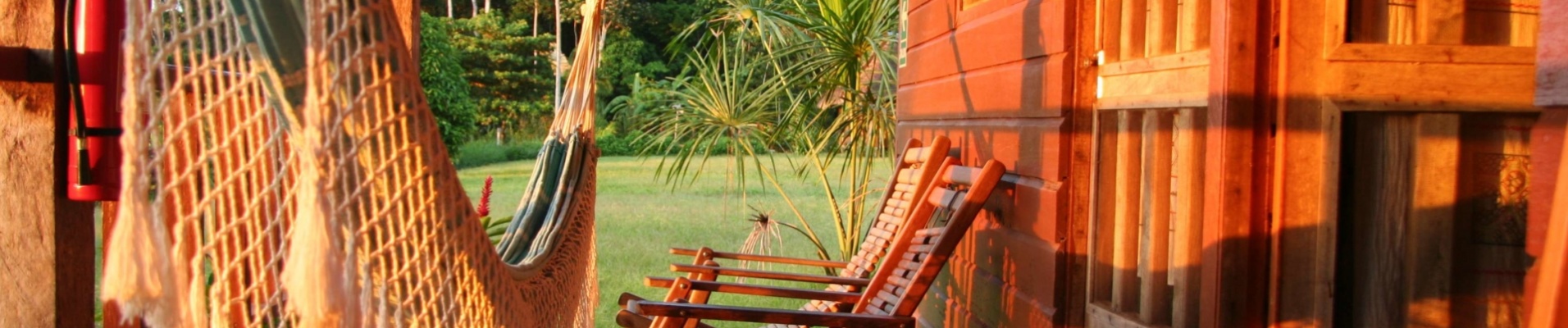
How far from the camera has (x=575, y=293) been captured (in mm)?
2854

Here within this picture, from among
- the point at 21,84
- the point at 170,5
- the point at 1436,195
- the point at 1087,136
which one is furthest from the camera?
the point at 1087,136

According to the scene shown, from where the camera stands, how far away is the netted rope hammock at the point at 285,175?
1.05m

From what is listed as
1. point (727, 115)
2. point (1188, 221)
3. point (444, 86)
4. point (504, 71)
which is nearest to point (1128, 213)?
point (1188, 221)

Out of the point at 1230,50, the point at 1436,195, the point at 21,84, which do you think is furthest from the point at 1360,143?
the point at 21,84

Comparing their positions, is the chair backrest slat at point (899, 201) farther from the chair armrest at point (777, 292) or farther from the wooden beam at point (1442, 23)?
the wooden beam at point (1442, 23)

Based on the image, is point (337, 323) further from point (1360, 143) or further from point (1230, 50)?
point (1360, 143)

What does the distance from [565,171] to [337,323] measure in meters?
2.00

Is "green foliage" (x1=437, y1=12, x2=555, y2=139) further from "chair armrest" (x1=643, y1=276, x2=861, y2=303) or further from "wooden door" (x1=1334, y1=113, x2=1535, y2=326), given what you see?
"wooden door" (x1=1334, y1=113, x2=1535, y2=326)

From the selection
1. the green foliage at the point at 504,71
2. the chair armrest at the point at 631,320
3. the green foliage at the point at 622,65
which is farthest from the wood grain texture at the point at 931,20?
the green foliage at the point at 504,71

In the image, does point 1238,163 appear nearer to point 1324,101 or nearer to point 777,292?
point 1324,101

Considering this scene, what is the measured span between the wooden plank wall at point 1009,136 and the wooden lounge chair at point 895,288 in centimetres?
13

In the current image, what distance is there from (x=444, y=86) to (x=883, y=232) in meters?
13.8

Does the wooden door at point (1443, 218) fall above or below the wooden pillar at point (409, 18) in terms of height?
below

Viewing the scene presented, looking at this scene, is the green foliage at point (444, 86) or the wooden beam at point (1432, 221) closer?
the wooden beam at point (1432, 221)
